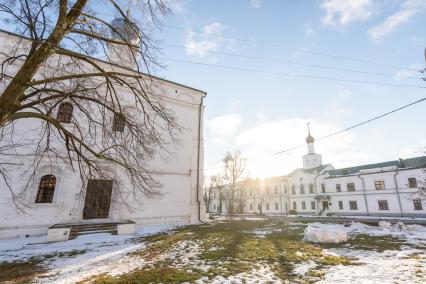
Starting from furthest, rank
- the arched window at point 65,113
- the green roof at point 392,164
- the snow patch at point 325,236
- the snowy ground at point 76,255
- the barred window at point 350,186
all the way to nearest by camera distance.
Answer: the barred window at point 350,186, the green roof at point 392,164, the arched window at point 65,113, the snow patch at point 325,236, the snowy ground at point 76,255

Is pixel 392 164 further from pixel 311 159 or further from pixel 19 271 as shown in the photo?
pixel 19 271

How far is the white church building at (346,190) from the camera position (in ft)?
100

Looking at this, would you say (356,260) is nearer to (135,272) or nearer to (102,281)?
(135,272)

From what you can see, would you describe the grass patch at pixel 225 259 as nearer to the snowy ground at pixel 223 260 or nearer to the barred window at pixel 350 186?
the snowy ground at pixel 223 260

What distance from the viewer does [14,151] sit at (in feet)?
39.6

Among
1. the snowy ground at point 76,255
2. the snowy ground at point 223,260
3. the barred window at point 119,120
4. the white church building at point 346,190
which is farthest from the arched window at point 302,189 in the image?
the barred window at point 119,120

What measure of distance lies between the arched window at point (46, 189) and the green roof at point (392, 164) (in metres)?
40.7

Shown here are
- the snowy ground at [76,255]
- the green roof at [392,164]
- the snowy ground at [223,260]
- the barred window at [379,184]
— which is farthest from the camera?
the barred window at [379,184]

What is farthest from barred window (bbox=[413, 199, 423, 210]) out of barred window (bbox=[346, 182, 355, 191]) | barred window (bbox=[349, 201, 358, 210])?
barred window (bbox=[346, 182, 355, 191])

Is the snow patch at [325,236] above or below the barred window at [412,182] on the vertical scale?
below

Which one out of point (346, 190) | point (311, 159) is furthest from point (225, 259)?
point (311, 159)

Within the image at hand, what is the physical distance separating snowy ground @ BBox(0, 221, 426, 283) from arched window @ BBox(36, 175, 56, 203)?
9.27ft

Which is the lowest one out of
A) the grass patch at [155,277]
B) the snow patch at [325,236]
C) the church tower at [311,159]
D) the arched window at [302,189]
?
the grass patch at [155,277]

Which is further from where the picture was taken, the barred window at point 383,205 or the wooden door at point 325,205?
the wooden door at point 325,205
